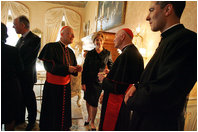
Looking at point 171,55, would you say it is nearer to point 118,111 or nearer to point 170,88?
point 170,88

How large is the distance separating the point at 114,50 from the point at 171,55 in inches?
111

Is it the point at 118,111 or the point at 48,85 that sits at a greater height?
the point at 48,85

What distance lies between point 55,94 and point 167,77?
1720 mm

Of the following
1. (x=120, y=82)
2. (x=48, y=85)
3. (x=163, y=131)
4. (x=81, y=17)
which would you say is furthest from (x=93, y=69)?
(x=81, y=17)

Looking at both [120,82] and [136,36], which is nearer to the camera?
[120,82]

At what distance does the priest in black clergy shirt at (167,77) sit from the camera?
765mm

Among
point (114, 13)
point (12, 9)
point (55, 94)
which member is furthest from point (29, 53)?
point (12, 9)

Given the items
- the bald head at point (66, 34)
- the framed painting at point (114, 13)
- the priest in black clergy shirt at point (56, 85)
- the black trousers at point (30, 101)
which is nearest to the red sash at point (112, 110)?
the priest in black clergy shirt at point (56, 85)

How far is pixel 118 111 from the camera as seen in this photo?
5.11ft

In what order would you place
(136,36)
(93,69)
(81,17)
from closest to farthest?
(93,69) < (136,36) < (81,17)

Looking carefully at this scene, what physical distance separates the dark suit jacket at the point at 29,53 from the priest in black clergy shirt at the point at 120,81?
131 cm

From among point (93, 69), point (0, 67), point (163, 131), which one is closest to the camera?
point (163, 131)

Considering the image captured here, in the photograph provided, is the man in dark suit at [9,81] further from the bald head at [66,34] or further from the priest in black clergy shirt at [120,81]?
the priest in black clergy shirt at [120,81]

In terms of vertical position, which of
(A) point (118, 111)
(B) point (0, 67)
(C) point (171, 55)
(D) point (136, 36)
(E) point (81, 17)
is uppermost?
(E) point (81, 17)
